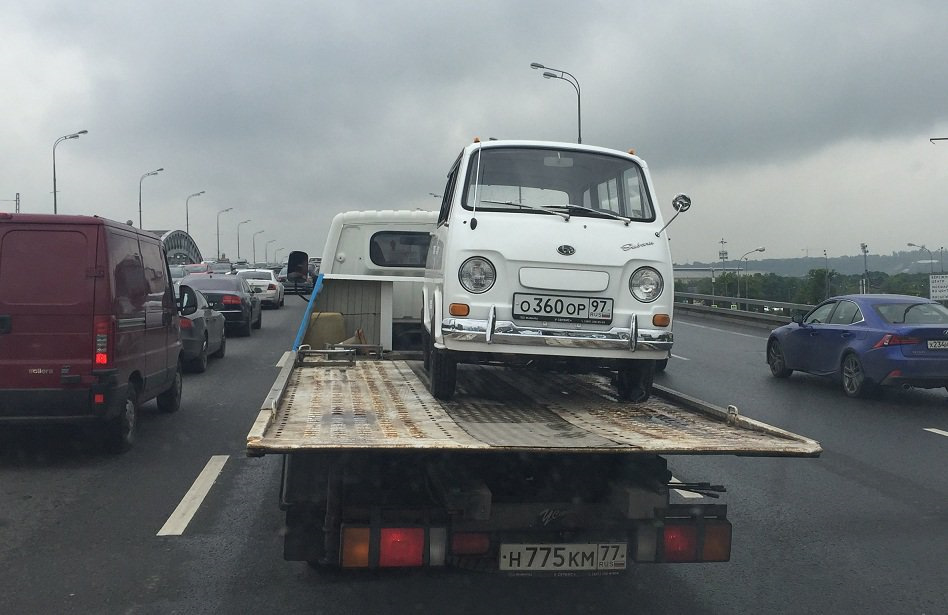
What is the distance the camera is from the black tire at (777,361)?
1460cm

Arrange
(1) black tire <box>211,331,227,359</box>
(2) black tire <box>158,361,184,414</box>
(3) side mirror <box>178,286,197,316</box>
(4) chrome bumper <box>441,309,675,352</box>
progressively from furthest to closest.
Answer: (1) black tire <box>211,331,227,359</box> < (2) black tire <box>158,361,184,414</box> < (3) side mirror <box>178,286,197,316</box> < (4) chrome bumper <box>441,309,675,352</box>

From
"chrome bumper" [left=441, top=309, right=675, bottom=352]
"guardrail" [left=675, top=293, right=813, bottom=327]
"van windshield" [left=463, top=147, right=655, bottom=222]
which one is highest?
"van windshield" [left=463, top=147, right=655, bottom=222]

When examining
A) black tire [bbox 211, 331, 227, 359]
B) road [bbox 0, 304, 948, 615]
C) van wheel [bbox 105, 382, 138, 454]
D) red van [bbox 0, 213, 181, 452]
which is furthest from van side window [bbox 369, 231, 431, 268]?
black tire [bbox 211, 331, 227, 359]

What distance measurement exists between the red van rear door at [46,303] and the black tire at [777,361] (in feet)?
35.4

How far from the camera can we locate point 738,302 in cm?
3122

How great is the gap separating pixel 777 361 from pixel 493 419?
10.9 meters

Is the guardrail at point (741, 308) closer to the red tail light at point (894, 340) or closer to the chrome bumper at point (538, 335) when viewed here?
the red tail light at point (894, 340)

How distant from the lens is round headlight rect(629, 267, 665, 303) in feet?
19.2

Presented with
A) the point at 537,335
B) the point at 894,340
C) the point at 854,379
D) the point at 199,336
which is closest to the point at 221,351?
the point at 199,336

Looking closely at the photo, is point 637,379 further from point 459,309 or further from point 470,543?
point 470,543

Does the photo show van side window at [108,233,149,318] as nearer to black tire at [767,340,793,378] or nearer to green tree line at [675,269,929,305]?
black tire at [767,340,793,378]

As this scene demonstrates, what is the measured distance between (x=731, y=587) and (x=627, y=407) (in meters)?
1.27

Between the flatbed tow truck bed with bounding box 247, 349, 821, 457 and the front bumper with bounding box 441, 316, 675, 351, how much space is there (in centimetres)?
39

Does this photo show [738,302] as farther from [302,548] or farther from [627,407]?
[302,548]
